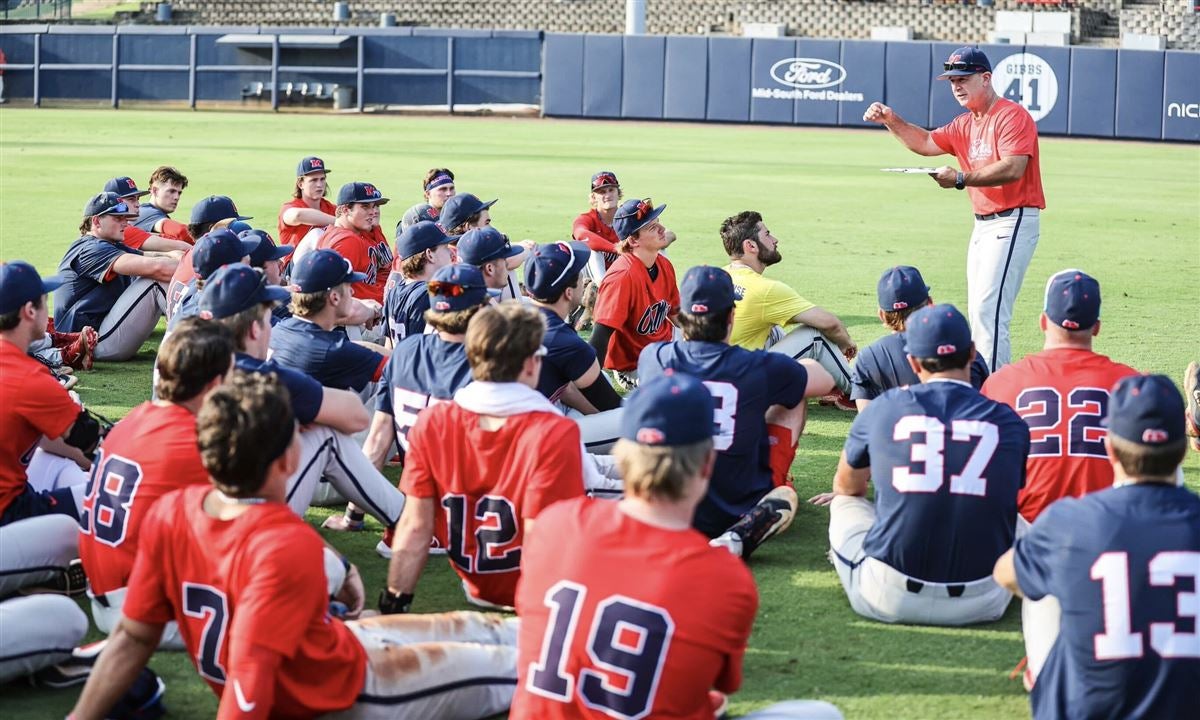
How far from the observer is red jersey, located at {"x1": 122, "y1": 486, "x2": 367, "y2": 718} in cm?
352

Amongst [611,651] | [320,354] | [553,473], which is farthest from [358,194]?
[611,651]

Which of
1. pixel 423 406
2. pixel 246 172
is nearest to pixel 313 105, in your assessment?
pixel 246 172

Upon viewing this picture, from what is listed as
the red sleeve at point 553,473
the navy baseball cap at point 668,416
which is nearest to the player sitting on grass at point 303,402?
the red sleeve at point 553,473

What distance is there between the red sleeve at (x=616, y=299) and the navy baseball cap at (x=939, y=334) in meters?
3.21

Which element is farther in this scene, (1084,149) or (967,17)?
(967,17)

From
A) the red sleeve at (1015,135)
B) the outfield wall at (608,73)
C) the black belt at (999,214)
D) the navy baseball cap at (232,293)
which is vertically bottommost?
the navy baseball cap at (232,293)

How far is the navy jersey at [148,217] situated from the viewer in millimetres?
10954

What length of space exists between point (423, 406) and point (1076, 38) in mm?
35834

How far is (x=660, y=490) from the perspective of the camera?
3426 millimetres

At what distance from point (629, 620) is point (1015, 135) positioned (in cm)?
626

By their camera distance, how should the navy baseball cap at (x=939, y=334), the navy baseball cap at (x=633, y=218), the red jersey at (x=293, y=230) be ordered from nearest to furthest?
the navy baseball cap at (x=939, y=334) < the navy baseball cap at (x=633, y=218) < the red jersey at (x=293, y=230)

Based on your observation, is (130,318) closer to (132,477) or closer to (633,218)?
(633,218)

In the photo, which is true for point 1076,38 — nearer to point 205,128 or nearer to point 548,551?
point 205,128

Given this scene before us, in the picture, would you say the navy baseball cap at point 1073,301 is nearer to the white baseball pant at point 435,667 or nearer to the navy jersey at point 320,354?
the white baseball pant at point 435,667
